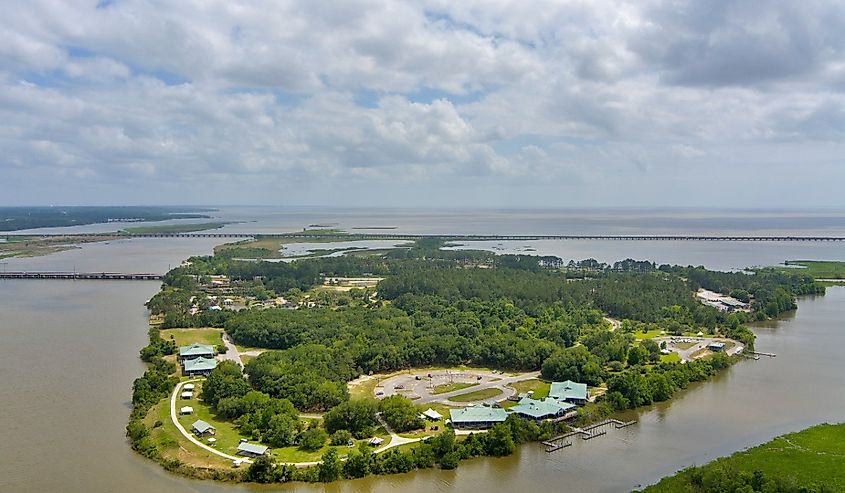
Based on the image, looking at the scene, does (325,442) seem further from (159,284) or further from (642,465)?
(159,284)

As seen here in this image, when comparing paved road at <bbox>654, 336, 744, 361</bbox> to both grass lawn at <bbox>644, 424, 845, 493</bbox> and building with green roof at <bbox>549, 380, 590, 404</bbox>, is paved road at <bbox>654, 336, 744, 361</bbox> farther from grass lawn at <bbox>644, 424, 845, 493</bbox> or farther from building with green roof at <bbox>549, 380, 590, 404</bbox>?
grass lawn at <bbox>644, 424, 845, 493</bbox>

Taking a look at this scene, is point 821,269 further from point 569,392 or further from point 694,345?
point 569,392

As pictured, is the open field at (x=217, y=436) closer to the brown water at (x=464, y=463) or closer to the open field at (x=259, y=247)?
the brown water at (x=464, y=463)

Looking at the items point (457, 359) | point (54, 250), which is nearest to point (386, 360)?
point (457, 359)

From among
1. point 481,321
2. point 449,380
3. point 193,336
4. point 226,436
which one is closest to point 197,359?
point 193,336

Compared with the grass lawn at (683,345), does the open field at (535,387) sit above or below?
below

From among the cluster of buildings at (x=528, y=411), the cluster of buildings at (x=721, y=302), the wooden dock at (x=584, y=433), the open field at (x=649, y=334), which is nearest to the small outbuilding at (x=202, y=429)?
the cluster of buildings at (x=528, y=411)
